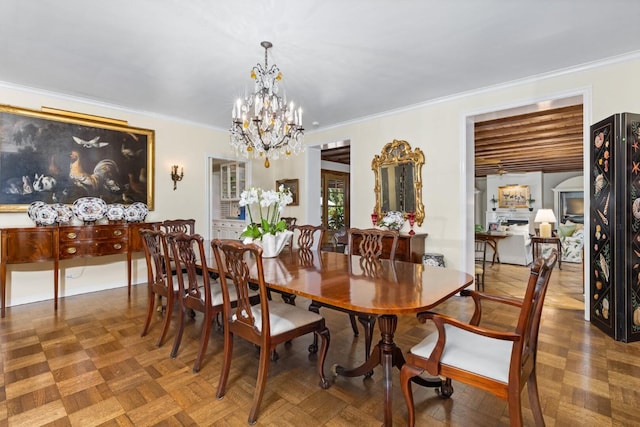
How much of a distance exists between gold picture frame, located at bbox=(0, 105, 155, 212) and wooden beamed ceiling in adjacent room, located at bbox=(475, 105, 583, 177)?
16.3 ft

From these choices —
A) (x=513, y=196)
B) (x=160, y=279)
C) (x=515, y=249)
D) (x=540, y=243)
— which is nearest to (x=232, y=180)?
(x=160, y=279)

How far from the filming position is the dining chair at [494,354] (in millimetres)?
1213

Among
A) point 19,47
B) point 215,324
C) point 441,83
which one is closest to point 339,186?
point 441,83

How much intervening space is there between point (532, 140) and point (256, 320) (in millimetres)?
5930

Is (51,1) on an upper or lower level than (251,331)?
upper

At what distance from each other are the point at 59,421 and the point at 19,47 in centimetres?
298

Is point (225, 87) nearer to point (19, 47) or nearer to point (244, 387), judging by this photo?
point (19, 47)

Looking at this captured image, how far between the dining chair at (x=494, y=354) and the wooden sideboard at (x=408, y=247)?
2.24 m

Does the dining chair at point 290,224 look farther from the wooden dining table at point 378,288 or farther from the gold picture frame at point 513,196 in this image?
the gold picture frame at point 513,196

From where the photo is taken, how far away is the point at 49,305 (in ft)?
11.6

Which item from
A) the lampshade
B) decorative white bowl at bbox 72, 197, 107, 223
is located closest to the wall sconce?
decorative white bowl at bbox 72, 197, 107, 223

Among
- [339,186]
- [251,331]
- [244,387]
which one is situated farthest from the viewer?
[339,186]

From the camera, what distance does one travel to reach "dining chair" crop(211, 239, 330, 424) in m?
1.65

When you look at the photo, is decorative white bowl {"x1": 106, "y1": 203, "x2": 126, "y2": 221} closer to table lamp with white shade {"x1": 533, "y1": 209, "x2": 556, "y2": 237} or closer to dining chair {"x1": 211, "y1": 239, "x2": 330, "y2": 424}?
dining chair {"x1": 211, "y1": 239, "x2": 330, "y2": 424}
